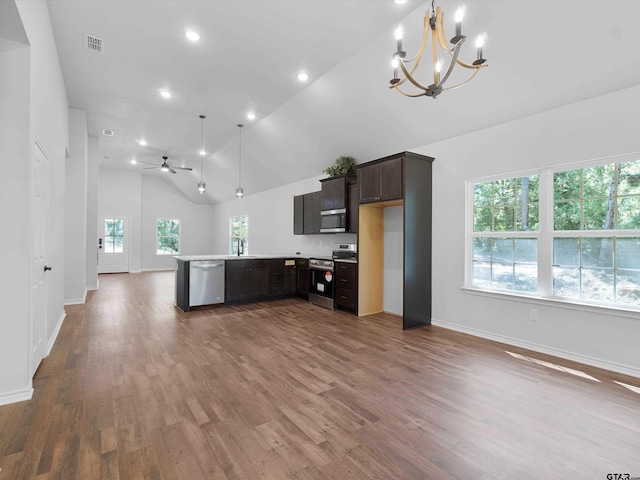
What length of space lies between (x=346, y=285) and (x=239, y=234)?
6.70 metres

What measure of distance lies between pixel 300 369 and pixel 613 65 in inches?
162

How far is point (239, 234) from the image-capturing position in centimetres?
1094

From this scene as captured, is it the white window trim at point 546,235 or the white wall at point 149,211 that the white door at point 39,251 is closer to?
the white window trim at point 546,235

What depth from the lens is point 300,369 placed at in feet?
9.73

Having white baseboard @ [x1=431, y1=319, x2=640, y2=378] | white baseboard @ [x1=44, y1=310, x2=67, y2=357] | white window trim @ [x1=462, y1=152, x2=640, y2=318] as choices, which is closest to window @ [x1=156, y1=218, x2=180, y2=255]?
white baseboard @ [x1=44, y1=310, x2=67, y2=357]

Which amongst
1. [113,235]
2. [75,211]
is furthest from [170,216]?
[75,211]

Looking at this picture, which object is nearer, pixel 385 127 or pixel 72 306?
pixel 385 127

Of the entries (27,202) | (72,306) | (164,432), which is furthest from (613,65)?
(72,306)

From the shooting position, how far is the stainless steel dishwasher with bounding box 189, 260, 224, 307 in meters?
5.31

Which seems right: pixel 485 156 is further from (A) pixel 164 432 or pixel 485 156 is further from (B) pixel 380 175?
(A) pixel 164 432

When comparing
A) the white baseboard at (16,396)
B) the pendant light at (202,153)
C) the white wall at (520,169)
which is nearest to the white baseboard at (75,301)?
the pendant light at (202,153)

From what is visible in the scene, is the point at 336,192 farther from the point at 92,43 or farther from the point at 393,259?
the point at 92,43

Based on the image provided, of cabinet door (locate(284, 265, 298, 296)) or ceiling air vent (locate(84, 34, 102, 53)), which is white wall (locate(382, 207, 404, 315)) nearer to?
cabinet door (locate(284, 265, 298, 296))

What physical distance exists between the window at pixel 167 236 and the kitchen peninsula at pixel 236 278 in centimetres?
713
